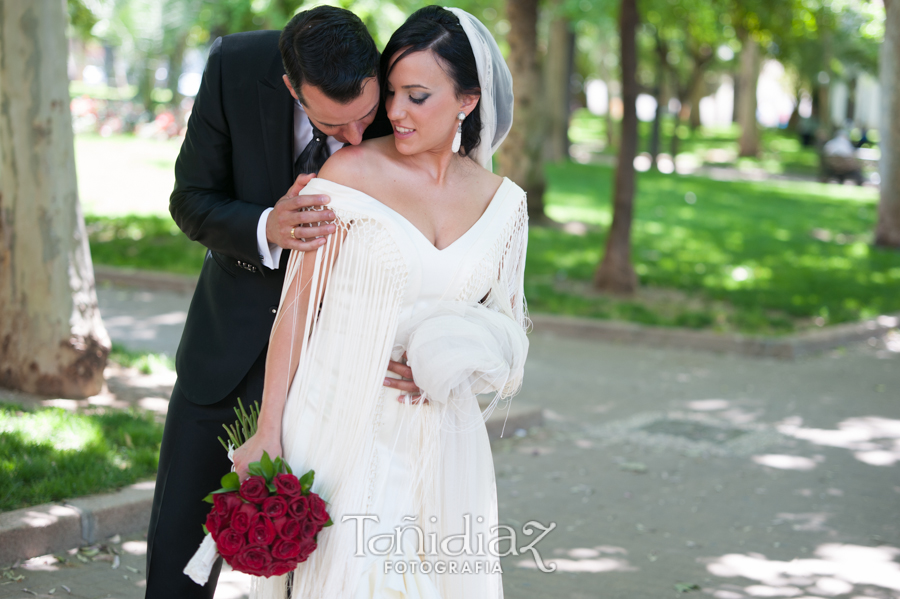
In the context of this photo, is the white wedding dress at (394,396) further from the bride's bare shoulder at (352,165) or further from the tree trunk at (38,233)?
the tree trunk at (38,233)

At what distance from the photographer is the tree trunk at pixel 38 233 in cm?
573

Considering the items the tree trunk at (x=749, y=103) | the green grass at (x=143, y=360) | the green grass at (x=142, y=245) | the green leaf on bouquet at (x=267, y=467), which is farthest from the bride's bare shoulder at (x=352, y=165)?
the tree trunk at (x=749, y=103)

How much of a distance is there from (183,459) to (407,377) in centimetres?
82

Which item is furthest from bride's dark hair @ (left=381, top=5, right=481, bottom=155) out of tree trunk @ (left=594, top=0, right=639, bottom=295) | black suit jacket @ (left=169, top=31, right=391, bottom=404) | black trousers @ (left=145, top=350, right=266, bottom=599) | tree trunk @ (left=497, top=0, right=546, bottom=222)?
tree trunk @ (left=497, top=0, right=546, bottom=222)

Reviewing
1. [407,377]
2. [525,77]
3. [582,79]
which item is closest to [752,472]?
[407,377]

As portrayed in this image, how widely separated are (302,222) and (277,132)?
447 millimetres

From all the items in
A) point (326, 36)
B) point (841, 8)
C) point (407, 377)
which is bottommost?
point (407, 377)

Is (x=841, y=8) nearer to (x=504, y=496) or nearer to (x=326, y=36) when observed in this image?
(x=504, y=496)

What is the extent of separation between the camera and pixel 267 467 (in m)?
2.45

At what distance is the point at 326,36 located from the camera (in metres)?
2.44

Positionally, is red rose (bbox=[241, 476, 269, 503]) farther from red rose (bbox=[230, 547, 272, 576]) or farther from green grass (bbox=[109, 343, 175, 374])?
green grass (bbox=[109, 343, 175, 374])

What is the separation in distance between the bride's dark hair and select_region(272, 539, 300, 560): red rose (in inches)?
50.0

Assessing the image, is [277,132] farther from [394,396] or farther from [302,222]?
[394,396]

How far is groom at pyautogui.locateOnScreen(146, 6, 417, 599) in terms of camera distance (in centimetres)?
272
